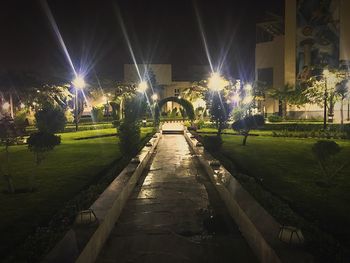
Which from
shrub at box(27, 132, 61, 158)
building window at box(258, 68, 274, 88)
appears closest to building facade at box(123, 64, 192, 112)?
building window at box(258, 68, 274, 88)

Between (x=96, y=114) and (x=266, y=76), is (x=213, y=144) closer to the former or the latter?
(x=96, y=114)

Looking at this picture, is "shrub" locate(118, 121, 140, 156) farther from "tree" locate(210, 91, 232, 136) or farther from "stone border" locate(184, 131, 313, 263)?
"stone border" locate(184, 131, 313, 263)

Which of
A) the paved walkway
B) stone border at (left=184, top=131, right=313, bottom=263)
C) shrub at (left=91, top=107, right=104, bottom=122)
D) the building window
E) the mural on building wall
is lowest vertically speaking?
the paved walkway

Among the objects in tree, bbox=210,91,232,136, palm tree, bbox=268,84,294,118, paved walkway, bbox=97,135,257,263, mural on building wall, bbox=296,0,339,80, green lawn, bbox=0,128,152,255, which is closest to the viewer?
paved walkway, bbox=97,135,257,263

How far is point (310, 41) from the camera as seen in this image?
39031 millimetres

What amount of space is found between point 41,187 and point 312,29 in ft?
125

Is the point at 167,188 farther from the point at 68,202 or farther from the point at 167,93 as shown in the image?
the point at 167,93

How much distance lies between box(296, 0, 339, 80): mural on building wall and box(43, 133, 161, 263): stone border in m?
33.7

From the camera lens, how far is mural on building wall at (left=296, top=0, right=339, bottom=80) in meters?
36.7

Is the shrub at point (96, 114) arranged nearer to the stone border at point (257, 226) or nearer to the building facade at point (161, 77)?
the building facade at point (161, 77)

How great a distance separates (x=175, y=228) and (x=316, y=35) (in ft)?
126

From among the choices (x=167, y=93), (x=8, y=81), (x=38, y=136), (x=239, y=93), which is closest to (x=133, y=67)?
(x=167, y=93)

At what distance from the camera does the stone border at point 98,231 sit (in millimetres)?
3906

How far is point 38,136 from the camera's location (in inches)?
326
